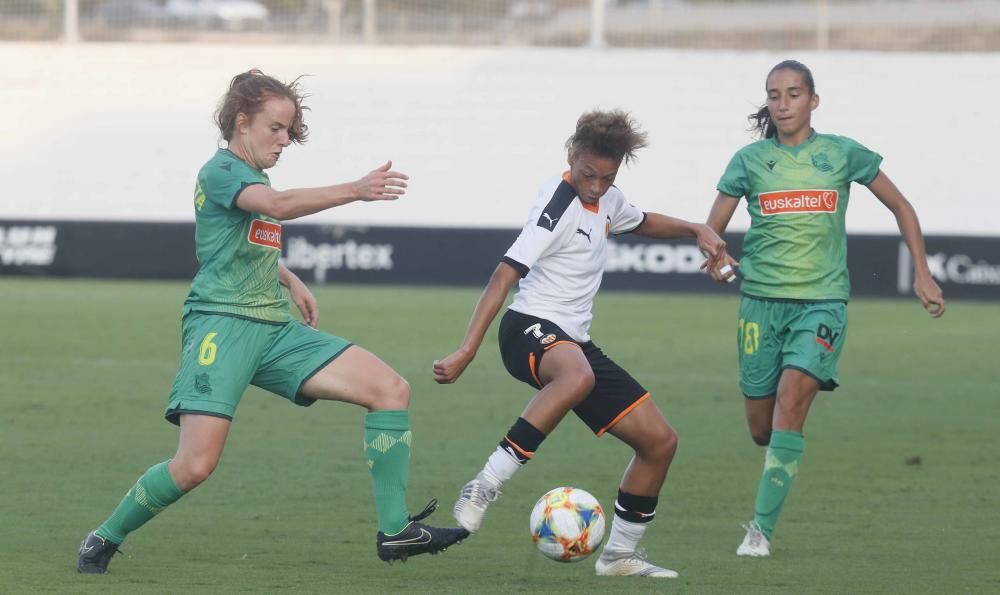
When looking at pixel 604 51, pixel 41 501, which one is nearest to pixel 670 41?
pixel 604 51

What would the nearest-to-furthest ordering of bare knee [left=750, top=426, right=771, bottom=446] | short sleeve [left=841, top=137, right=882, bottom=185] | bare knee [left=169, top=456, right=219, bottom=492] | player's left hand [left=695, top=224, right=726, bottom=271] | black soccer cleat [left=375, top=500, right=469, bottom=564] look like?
bare knee [left=169, top=456, right=219, bottom=492] < black soccer cleat [left=375, top=500, right=469, bottom=564] < player's left hand [left=695, top=224, right=726, bottom=271] < short sleeve [left=841, top=137, right=882, bottom=185] < bare knee [left=750, top=426, right=771, bottom=446]

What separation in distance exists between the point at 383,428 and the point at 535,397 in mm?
604

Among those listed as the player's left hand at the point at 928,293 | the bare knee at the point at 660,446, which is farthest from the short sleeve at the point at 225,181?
the player's left hand at the point at 928,293

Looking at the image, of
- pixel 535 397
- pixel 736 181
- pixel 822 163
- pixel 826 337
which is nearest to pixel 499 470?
pixel 535 397

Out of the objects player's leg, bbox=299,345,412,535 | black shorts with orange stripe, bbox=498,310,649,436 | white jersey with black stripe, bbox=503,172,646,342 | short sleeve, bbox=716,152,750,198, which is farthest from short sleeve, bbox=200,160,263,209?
short sleeve, bbox=716,152,750,198

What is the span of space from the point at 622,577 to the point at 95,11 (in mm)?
20031

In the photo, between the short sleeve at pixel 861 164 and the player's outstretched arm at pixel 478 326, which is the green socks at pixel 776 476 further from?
the player's outstretched arm at pixel 478 326

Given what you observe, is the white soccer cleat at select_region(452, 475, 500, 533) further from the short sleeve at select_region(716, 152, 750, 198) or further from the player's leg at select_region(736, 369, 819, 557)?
the short sleeve at select_region(716, 152, 750, 198)

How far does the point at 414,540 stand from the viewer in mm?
5816

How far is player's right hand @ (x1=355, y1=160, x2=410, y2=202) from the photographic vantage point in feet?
17.9

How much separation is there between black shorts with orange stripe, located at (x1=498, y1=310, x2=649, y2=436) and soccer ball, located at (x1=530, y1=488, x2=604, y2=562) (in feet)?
1.23

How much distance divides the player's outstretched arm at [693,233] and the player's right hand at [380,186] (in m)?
1.51

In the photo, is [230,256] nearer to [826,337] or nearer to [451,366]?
[451,366]

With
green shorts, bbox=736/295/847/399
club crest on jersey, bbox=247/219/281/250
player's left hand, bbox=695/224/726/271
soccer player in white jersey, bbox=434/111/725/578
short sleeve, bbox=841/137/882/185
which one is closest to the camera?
club crest on jersey, bbox=247/219/281/250
